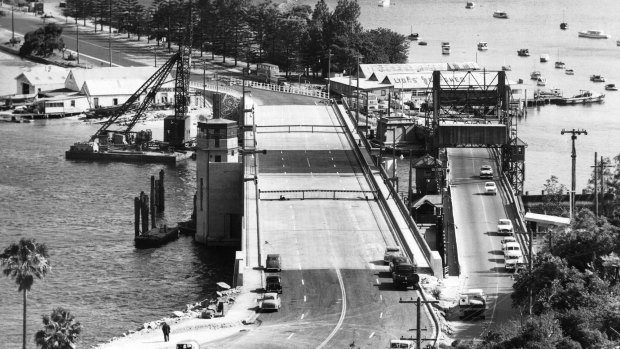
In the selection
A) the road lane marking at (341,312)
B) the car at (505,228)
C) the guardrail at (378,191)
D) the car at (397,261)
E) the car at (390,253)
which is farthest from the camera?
the car at (505,228)

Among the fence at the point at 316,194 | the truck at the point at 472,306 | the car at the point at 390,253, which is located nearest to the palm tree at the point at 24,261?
the truck at the point at 472,306

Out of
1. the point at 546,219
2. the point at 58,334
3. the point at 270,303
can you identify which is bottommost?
the point at 270,303

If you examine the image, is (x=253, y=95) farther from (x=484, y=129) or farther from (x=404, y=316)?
(x=404, y=316)

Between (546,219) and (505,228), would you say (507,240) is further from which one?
(546,219)

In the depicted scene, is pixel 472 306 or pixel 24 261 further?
pixel 472 306

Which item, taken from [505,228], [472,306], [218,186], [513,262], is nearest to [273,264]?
[472,306]

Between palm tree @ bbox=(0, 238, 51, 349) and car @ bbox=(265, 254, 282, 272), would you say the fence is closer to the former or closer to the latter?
car @ bbox=(265, 254, 282, 272)

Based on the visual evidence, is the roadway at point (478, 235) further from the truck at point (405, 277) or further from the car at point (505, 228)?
the truck at point (405, 277)
